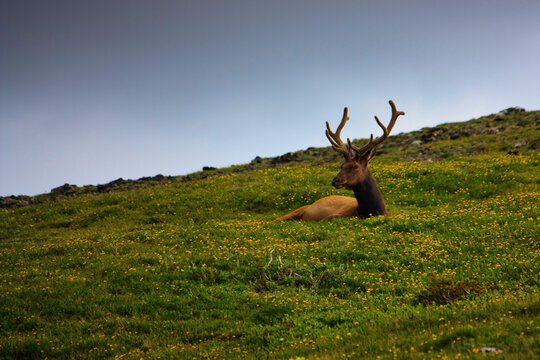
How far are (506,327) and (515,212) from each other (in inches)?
382

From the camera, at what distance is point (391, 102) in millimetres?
18000

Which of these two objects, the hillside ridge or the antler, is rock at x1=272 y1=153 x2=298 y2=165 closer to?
the hillside ridge

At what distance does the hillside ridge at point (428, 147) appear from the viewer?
1235 inches

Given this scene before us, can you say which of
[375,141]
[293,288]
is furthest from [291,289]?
[375,141]

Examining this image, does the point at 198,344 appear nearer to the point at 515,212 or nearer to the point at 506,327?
the point at 506,327

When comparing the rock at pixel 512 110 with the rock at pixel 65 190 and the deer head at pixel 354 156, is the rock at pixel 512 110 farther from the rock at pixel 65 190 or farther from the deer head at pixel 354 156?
the rock at pixel 65 190

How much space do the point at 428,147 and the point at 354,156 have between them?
2057 cm

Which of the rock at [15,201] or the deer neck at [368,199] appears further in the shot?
the rock at [15,201]

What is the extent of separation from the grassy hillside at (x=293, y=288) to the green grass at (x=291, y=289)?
35 millimetres

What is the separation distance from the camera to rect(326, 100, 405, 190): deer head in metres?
15.8

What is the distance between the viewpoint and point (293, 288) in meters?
9.88

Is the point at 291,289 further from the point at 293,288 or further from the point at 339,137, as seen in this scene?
the point at 339,137

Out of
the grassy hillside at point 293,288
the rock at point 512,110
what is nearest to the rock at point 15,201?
the grassy hillside at point 293,288

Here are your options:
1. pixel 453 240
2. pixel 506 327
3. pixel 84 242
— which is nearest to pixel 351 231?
pixel 453 240
